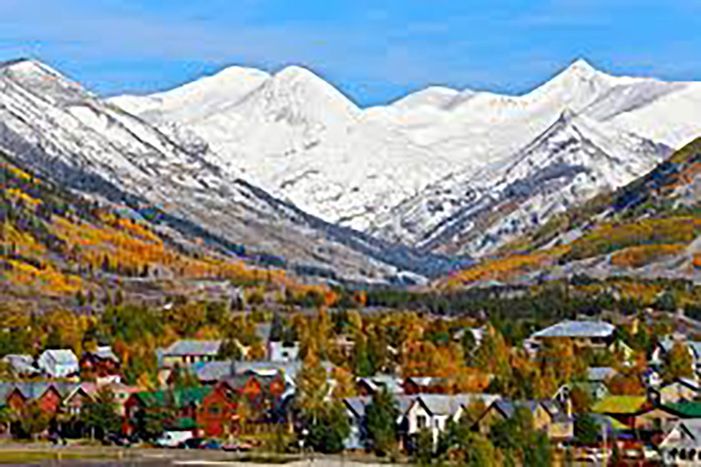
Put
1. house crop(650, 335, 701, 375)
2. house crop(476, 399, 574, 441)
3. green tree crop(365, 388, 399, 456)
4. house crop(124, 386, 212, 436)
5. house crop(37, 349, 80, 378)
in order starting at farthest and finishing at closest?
house crop(37, 349, 80, 378)
house crop(650, 335, 701, 375)
house crop(124, 386, 212, 436)
green tree crop(365, 388, 399, 456)
house crop(476, 399, 574, 441)

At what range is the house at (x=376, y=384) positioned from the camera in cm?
13600

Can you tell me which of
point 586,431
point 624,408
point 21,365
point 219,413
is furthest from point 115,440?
point 21,365

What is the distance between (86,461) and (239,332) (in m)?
77.6

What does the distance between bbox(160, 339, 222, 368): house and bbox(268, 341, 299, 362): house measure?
5442 millimetres

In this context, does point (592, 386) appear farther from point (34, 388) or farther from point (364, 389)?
point (34, 388)

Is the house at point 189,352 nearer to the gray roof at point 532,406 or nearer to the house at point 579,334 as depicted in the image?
the house at point 579,334

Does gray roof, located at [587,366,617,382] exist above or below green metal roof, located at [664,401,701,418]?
above

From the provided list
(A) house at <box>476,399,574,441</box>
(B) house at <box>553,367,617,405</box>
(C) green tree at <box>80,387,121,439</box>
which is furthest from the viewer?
(B) house at <box>553,367,617,405</box>

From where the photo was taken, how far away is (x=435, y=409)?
123 m

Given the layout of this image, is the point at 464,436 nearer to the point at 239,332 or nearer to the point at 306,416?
the point at 306,416

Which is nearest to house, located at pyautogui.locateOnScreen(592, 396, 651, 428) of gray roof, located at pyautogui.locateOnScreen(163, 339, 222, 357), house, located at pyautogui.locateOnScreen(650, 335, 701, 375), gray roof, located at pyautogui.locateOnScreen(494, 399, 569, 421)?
gray roof, located at pyautogui.locateOnScreen(494, 399, 569, 421)

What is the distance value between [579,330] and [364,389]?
60130 mm

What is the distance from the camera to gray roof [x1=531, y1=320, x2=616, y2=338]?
190m

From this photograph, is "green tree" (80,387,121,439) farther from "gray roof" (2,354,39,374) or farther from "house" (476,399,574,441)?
"gray roof" (2,354,39,374)
